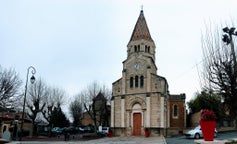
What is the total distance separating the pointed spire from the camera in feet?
137

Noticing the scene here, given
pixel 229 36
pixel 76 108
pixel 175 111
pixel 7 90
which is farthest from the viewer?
pixel 76 108

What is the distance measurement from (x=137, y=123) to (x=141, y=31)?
13.9m

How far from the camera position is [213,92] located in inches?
532

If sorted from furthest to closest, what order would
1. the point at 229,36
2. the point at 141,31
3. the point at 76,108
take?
1. the point at 76,108
2. the point at 141,31
3. the point at 229,36

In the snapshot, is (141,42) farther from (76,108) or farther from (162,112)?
(76,108)

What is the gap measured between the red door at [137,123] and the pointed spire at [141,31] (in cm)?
1153

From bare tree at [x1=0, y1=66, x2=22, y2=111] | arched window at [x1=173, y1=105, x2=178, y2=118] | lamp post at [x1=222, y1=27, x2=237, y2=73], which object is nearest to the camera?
lamp post at [x1=222, y1=27, x2=237, y2=73]

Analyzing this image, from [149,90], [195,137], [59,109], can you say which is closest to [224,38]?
[195,137]

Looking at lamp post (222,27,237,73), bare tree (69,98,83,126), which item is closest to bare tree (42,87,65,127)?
bare tree (69,98,83,126)

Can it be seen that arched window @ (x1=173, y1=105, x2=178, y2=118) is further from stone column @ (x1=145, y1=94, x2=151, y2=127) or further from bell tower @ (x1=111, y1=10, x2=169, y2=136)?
stone column @ (x1=145, y1=94, x2=151, y2=127)

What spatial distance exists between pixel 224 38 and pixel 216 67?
1.49 meters

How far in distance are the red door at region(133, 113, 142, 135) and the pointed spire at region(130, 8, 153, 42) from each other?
37.8 feet

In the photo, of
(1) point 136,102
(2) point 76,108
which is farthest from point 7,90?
(2) point 76,108

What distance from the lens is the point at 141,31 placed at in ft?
139
